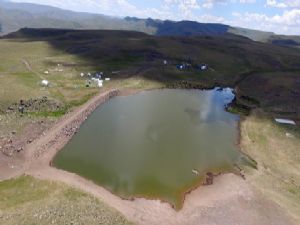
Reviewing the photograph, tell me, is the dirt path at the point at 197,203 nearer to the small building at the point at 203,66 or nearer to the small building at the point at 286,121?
the small building at the point at 286,121

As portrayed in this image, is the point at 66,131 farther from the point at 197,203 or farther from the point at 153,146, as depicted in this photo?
the point at 197,203

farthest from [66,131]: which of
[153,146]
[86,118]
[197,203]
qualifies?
[197,203]

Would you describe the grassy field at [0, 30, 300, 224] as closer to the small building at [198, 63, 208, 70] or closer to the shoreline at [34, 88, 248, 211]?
Answer: the small building at [198, 63, 208, 70]

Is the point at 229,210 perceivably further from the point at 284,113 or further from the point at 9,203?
the point at 284,113

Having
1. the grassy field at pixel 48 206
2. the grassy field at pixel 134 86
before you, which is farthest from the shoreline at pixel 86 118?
the grassy field at pixel 48 206

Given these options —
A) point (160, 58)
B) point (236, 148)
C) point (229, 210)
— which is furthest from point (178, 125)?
point (160, 58)

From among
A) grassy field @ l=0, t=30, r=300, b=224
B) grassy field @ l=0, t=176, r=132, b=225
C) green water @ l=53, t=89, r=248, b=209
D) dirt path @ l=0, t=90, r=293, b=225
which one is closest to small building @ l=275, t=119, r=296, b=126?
grassy field @ l=0, t=30, r=300, b=224
